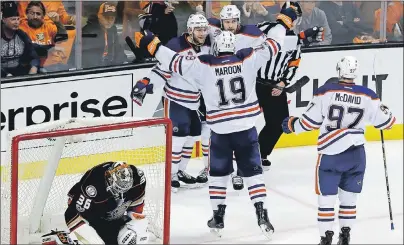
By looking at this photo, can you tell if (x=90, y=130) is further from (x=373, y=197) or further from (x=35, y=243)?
(x=373, y=197)

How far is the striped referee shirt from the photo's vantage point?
703cm

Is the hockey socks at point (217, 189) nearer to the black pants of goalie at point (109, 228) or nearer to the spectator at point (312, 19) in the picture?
the black pants of goalie at point (109, 228)

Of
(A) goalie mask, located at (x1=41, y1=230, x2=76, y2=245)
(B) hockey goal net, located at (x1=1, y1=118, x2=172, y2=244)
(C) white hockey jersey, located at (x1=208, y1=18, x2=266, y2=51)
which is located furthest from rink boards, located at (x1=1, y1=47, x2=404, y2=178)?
(A) goalie mask, located at (x1=41, y1=230, x2=76, y2=245)

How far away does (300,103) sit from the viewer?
798 cm

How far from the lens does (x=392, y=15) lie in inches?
325

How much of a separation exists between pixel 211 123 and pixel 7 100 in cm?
136

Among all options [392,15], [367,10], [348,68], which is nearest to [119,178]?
[348,68]

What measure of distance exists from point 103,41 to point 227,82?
1.61 meters

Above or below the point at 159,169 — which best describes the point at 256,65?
above

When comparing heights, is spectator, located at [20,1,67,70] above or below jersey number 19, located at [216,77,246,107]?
above

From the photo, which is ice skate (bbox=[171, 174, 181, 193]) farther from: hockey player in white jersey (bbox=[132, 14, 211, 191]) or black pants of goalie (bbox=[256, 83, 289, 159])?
black pants of goalie (bbox=[256, 83, 289, 159])

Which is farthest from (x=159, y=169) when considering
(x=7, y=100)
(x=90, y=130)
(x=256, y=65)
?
(x=7, y=100)

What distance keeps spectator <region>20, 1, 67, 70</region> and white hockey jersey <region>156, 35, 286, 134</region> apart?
1217mm

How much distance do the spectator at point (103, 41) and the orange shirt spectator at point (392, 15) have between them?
1903 millimetres
